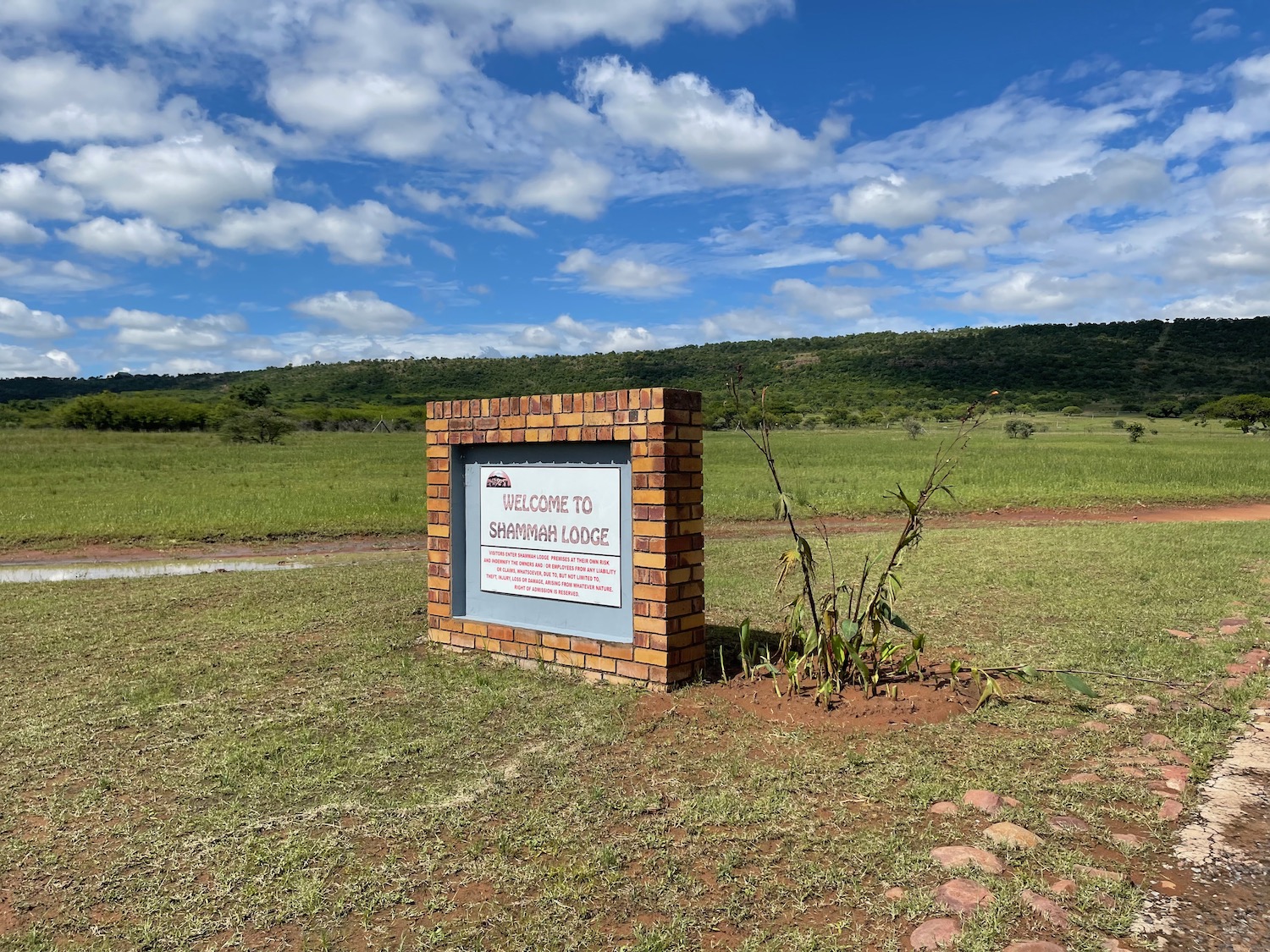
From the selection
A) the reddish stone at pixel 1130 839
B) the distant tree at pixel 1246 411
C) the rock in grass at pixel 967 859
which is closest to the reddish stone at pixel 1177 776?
the reddish stone at pixel 1130 839

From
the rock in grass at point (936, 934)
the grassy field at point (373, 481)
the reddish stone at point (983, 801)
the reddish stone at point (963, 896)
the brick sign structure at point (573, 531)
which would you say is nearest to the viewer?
the rock in grass at point (936, 934)

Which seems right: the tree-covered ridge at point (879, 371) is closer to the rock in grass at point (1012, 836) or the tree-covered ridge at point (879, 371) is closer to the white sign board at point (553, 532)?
the white sign board at point (553, 532)

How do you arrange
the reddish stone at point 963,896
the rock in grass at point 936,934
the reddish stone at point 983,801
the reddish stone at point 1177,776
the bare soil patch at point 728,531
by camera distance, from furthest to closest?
the bare soil patch at point 728,531 < the reddish stone at point 1177,776 < the reddish stone at point 983,801 < the reddish stone at point 963,896 < the rock in grass at point 936,934

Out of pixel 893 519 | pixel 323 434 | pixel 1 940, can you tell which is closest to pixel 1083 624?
pixel 1 940

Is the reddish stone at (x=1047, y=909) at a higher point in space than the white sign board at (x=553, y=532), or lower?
lower

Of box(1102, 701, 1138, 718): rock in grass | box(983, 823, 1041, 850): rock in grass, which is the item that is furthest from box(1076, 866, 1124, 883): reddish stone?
box(1102, 701, 1138, 718): rock in grass

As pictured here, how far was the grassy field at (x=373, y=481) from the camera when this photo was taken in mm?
14391

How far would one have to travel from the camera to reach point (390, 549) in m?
12.5

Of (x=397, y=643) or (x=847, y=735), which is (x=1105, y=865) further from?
(x=397, y=643)

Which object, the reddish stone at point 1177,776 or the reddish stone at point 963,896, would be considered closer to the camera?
the reddish stone at point 963,896

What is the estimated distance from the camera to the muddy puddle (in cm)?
990

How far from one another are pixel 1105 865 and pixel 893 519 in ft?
42.1

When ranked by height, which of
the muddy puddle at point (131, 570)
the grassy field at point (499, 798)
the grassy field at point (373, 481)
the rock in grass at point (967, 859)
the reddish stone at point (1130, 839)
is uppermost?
the grassy field at point (373, 481)

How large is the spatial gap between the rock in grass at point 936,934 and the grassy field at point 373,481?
1239cm
